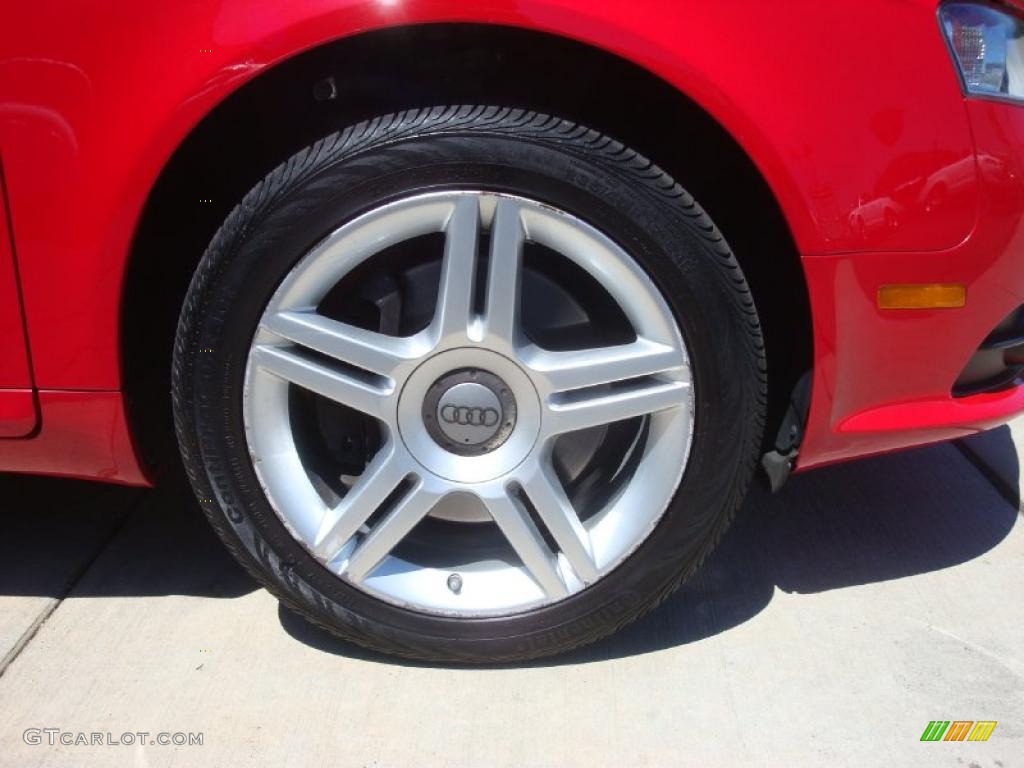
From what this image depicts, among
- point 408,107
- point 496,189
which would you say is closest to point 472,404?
point 496,189

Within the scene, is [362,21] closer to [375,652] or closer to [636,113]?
[636,113]

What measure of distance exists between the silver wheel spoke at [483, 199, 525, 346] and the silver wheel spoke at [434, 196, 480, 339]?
32 millimetres

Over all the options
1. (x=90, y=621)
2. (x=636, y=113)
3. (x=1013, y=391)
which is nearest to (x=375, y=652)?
(x=90, y=621)

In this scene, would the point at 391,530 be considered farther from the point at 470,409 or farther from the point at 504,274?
the point at 504,274

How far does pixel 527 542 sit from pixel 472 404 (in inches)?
10.9

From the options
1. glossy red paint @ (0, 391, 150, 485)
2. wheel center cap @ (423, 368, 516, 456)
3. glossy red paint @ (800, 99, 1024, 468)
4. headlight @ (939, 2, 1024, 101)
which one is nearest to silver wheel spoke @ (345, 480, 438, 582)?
wheel center cap @ (423, 368, 516, 456)

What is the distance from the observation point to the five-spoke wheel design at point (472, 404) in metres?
1.81

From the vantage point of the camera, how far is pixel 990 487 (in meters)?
2.69

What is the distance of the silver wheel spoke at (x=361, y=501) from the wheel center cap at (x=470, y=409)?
91 mm

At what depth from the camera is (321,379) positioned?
1871 millimetres

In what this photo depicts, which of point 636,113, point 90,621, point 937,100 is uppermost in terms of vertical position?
point 937,100

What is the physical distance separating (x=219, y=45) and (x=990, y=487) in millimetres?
2145

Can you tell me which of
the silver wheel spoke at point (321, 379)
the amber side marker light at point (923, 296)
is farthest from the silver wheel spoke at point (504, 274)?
the amber side marker light at point (923, 296)

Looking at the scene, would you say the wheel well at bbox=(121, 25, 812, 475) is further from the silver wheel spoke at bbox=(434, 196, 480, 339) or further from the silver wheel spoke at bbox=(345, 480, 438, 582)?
the silver wheel spoke at bbox=(345, 480, 438, 582)
